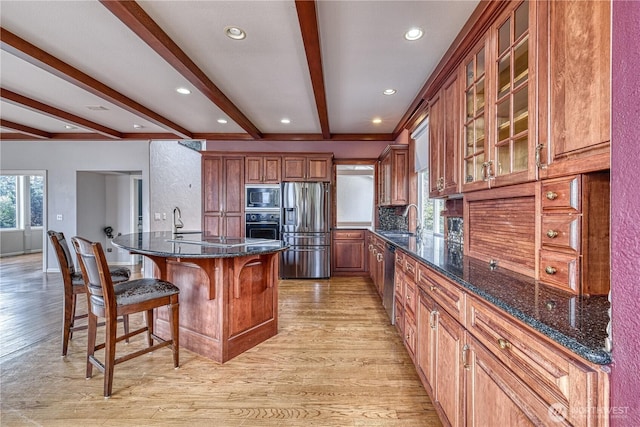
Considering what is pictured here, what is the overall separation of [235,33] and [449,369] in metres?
2.69

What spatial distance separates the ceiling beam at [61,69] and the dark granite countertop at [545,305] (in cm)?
364

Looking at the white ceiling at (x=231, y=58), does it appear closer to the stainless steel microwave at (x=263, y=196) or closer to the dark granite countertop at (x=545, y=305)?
the stainless steel microwave at (x=263, y=196)

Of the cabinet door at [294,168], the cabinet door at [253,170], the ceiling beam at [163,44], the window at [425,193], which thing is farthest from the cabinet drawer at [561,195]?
the cabinet door at [253,170]

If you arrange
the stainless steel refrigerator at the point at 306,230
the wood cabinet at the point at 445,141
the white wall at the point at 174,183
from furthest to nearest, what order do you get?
the white wall at the point at 174,183 → the stainless steel refrigerator at the point at 306,230 → the wood cabinet at the point at 445,141

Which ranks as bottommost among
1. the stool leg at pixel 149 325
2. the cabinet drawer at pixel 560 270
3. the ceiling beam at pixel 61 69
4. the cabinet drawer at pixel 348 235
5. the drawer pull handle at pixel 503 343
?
the stool leg at pixel 149 325

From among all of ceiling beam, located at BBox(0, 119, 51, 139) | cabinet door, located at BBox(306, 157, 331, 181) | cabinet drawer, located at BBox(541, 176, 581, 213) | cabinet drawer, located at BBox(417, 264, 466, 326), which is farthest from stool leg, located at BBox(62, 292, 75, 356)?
ceiling beam, located at BBox(0, 119, 51, 139)

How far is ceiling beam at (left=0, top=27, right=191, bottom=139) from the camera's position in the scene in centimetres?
231

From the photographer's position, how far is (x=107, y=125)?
189 inches

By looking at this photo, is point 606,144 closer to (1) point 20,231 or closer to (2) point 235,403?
(2) point 235,403

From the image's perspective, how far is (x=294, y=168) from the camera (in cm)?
493

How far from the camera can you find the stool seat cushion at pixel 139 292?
1.88 metres

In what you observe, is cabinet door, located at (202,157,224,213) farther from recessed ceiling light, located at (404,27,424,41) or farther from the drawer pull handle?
the drawer pull handle

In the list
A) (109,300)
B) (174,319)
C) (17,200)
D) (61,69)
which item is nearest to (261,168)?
(61,69)

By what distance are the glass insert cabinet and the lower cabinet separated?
0.69 metres
